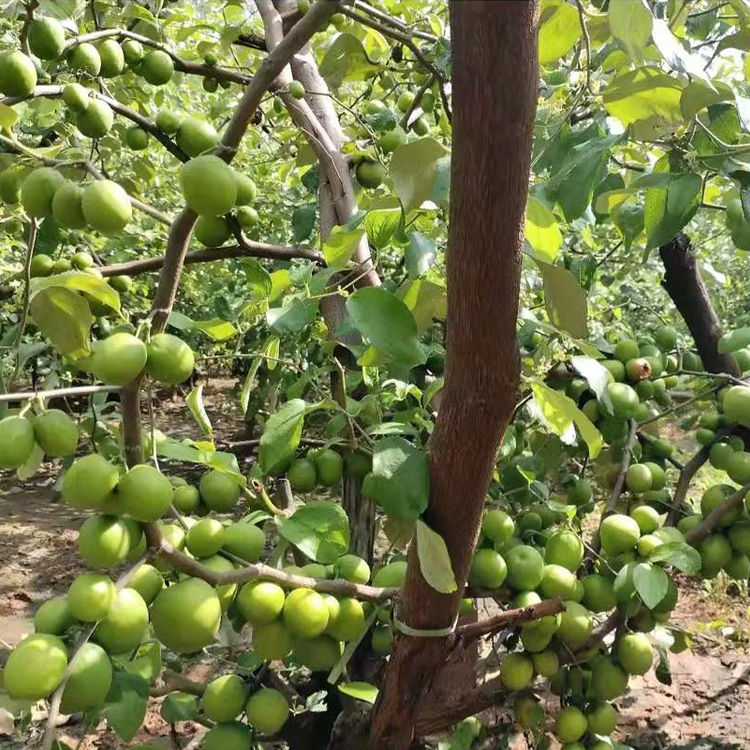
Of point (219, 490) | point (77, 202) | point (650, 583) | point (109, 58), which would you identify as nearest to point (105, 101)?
point (109, 58)

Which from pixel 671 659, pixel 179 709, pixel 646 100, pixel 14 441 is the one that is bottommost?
pixel 671 659

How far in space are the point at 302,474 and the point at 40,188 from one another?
0.68 m

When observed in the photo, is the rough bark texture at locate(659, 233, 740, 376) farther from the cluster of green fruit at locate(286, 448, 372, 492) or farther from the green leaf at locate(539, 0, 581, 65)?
the cluster of green fruit at locate(286, 448, 372, 492)

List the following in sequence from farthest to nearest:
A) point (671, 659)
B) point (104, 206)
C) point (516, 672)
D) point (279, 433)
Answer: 1. point (671, 659)
2. point (516, 672)
3. point (279, 433)
4. point (104, 206)

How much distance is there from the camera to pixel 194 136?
0.98 meters

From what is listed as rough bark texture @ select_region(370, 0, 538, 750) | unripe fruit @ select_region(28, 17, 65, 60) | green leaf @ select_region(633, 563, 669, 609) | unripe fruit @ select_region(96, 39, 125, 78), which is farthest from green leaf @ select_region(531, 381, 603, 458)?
unripe fruit @ select_region(96, 39, 125, 78)

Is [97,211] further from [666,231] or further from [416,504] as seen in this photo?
[666,231]

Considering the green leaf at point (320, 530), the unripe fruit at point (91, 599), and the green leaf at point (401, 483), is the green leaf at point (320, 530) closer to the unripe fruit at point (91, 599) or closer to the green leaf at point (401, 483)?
the green leaf at point (401, 483)

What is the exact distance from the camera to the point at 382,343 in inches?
37.2

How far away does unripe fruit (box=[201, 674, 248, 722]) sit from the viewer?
1180mm

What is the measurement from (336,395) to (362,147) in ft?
2.19

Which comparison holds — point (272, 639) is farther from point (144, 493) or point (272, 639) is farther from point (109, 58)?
point (109, 58)

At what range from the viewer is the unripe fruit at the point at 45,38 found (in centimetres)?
116

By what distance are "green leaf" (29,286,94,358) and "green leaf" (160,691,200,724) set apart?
794mm
